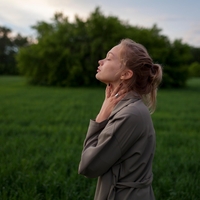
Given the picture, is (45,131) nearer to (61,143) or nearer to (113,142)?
(61,143)

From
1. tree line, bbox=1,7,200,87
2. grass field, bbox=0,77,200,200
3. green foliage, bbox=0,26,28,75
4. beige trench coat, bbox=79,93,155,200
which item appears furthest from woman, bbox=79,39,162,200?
green foliage, bbox=0,26,28,75

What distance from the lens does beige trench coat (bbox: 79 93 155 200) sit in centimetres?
144

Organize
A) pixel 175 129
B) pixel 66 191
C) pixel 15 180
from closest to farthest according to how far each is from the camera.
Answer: pixel 66 191 → pixel 15 180 → pixel 175 129

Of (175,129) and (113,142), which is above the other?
(113,142)

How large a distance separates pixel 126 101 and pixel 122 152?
0.27m

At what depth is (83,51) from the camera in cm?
3372

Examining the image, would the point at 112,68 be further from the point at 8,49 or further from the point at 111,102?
the point at 8,49

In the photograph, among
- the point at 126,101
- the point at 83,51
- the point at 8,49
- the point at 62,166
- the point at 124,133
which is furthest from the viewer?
the point at 8,49

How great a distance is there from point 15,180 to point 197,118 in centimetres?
878

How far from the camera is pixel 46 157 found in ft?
16.4

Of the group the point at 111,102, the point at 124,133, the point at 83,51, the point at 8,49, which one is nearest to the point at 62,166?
the point at 111,102

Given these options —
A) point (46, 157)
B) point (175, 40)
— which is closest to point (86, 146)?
point (46, 157)

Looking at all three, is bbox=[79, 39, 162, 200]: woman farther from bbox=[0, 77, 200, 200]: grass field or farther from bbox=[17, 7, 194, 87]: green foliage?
bbox=[17, 7, 194, 87]: green foliage

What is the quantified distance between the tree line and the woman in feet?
104
